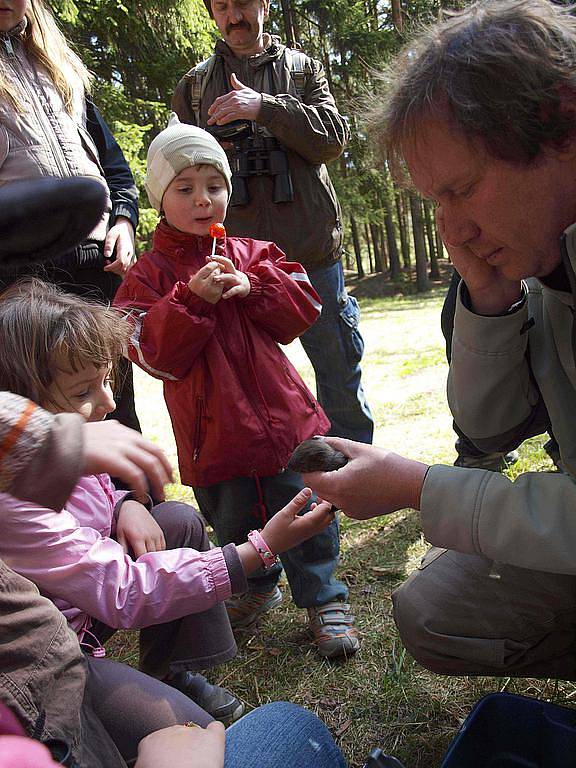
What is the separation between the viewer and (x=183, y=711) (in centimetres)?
155

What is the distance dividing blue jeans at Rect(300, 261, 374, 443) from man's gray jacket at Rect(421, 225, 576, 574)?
131cm

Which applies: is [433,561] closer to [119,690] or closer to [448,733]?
[448,733]

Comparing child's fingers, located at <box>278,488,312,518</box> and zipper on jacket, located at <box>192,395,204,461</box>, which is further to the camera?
zipper on jacket, located at <box>192,395,204,461</box>

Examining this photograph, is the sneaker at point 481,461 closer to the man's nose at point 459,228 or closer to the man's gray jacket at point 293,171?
the man's gray jacket at point 293,171

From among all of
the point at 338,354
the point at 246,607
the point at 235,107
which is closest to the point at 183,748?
the point at 246,607

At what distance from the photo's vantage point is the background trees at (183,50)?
9.99 metres

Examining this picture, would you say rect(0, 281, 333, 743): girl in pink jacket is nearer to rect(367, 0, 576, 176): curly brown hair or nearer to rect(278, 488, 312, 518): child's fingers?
rect(278, 488, 312, 518): child's fingers

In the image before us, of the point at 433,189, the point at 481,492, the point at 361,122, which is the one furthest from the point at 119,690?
the point at 361,122

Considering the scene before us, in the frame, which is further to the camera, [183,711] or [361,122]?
[361,122]

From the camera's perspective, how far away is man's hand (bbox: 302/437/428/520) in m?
1.56

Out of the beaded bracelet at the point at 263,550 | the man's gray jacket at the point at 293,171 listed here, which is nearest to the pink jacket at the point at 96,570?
the beaded bracelet at the point at 263,550

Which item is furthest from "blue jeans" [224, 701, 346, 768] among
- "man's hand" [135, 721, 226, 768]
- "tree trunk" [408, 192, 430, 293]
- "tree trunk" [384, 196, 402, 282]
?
"tree trunk" [384, 196, 402, 282]

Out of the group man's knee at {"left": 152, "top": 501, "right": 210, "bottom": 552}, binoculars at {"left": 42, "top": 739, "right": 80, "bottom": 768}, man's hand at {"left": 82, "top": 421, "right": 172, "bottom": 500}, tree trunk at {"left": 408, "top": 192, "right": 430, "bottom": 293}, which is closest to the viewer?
man's hand at {"left": 82, "top": 421, "right": 172, "bottom": 500}

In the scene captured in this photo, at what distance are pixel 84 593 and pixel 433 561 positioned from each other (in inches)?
36.6
